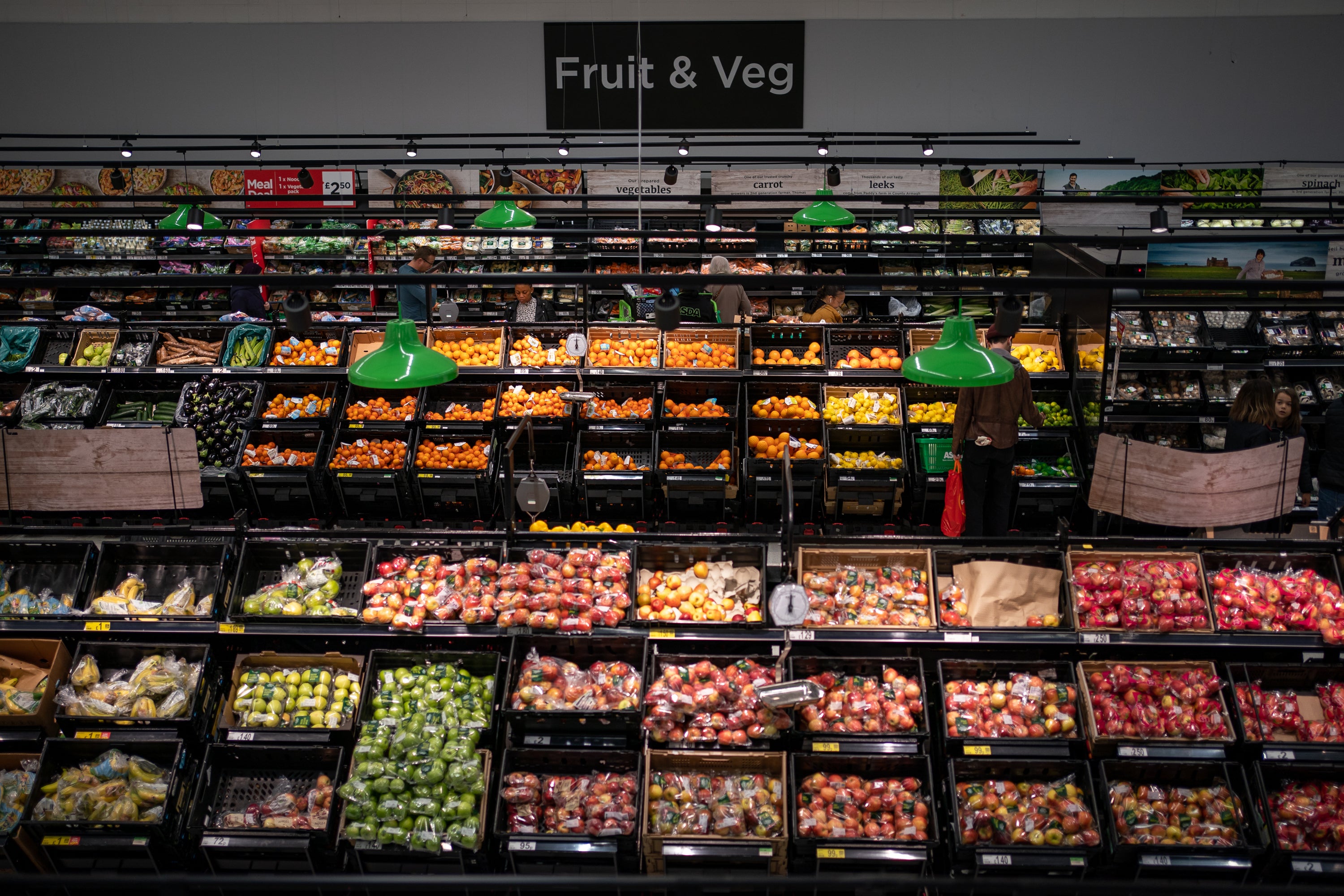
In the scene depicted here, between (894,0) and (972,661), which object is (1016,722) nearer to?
(972,661)

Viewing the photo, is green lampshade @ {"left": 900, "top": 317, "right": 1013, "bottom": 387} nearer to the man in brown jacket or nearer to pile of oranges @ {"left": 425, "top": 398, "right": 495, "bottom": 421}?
the man in brown jacket

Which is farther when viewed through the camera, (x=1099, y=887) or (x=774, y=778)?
(x=774, y=778)

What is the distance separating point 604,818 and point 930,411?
14.2 ft

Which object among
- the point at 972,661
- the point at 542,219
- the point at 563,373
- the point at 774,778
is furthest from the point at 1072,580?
the point at 542,219

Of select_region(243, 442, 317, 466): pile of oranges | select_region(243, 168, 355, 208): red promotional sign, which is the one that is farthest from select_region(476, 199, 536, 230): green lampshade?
select_region(243, 168, 355, 208): red promotional sign

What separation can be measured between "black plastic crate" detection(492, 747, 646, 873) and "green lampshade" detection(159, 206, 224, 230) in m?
6.09

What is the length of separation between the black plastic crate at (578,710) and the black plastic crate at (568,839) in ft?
0.21

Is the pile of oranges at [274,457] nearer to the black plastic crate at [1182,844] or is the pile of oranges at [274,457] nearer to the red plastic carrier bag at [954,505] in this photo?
the red plastic carrier bag at [954,505]

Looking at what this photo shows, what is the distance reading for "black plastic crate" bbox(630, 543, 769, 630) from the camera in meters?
4.51

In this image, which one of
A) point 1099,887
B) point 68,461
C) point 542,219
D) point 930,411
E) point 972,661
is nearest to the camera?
point 1099,887

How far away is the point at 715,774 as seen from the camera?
13.4ft

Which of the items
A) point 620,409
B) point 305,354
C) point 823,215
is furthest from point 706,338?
point 305,354

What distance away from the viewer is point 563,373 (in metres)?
7.43

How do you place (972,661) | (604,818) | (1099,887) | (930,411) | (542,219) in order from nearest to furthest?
(1099,887)
(604,818)
(972,661)
(930,411)
(542,219)
